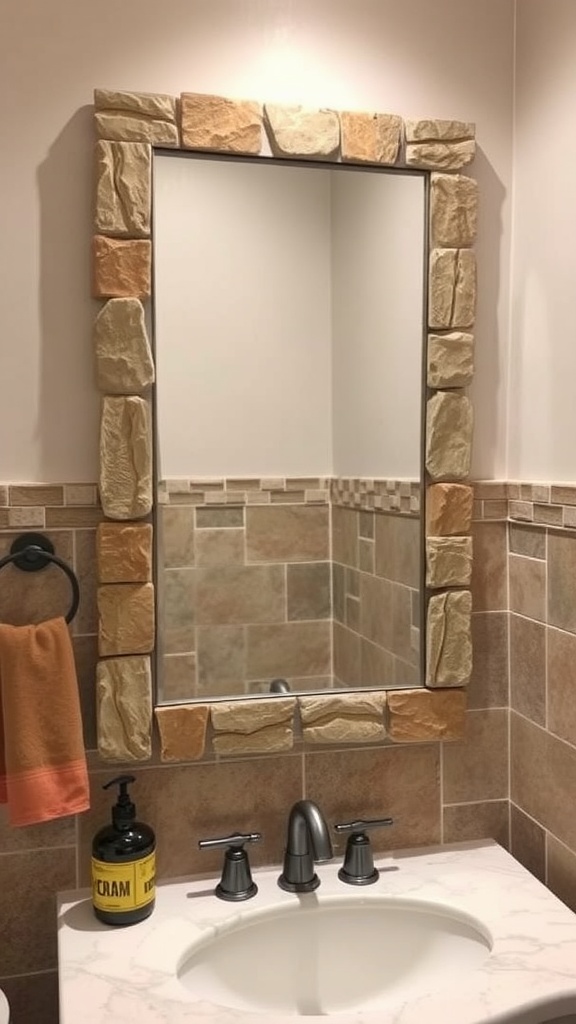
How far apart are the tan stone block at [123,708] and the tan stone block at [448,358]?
68 cm

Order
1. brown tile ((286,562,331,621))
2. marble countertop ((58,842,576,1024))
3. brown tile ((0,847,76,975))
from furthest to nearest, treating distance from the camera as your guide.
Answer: brown tile ((286,562,331,621)) < brown tile ((0,847,76,975)) < marble countertop ((58,842,576,1024))

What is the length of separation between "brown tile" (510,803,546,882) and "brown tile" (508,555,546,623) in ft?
1.17

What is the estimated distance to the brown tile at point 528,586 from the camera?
4.72ft

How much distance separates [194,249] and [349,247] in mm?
303

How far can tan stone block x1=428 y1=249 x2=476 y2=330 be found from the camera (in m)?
1.47

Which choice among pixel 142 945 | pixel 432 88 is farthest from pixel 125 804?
pixel 432 88

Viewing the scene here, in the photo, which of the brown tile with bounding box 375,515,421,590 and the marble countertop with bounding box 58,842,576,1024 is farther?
the brown tile with bounding box 375,515,421,590

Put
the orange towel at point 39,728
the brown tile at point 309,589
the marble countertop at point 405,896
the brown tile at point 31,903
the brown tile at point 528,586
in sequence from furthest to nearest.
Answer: the brown tile at point 309,589, the brown tile at point 528,586, the brown tile at point 31,903, the orange towel at point 39,728, the marble countertop at point 405,896

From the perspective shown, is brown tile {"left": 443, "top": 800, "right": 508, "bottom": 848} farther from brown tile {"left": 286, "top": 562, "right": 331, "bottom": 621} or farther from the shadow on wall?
the shadow on wall

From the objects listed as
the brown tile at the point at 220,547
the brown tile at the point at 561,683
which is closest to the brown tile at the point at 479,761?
the brown tile at the point at 561,683

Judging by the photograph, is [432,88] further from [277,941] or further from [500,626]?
[277,941]

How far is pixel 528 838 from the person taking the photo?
149 cm

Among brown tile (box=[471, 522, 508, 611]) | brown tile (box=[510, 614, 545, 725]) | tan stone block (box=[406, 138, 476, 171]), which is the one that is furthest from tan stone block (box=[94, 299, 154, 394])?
brown tile (box=[510, 614, 545, 725])

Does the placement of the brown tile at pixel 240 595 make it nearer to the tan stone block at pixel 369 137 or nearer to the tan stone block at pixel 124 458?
the tan stone block at pixel 124 458
